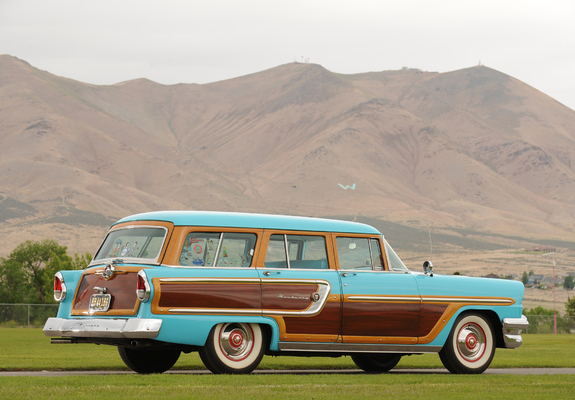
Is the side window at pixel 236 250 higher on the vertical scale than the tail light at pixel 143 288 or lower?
higher

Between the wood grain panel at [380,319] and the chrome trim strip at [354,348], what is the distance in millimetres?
180

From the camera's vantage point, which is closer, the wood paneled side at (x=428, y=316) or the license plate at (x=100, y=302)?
the license plate at (x=100, y=302)

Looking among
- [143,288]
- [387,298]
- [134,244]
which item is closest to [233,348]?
[143,288]

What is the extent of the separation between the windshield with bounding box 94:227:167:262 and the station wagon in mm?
17

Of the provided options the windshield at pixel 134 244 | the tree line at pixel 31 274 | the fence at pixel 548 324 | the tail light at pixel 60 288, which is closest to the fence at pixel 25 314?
the tree line at pixel 31 274

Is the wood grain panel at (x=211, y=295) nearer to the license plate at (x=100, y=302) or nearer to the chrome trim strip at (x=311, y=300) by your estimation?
the chrome trim strip at (x=311, y=300)

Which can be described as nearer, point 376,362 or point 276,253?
point 276,253

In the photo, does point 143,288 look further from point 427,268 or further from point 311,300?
point 427,268

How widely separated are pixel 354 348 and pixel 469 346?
2276mm

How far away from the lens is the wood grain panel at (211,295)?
409 inches

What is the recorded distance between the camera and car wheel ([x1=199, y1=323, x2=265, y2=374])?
10.8m

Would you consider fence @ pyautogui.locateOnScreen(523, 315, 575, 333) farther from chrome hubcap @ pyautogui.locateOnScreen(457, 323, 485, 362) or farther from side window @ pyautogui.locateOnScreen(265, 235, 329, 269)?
side window @ pyautogui.locateOnScreen(265, 235, 329, 269)

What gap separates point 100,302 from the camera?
35.3ft

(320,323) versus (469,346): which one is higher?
(320,323)
